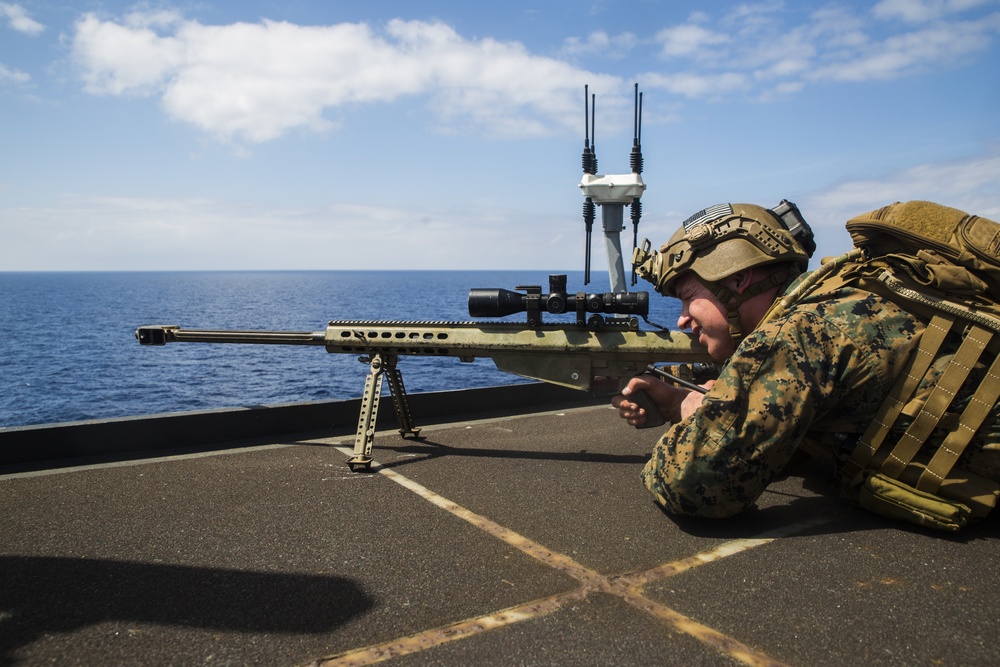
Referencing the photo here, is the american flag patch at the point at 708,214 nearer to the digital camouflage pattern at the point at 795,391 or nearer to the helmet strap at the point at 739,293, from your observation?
the helmet strap at the point at 739,293

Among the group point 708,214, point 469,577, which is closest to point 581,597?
point 469,577

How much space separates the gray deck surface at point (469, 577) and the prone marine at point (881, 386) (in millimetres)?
288

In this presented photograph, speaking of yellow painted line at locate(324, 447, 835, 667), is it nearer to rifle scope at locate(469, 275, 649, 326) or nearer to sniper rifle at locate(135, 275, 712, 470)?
sniper rifle at locate(135, 275, 712, 470)

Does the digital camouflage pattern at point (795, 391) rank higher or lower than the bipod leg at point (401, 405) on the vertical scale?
higher

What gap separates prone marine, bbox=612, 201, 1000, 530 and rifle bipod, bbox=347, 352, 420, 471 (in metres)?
2.60

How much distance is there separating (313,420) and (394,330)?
58.7 inches

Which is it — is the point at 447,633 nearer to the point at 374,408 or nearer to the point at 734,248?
the point at 734,248

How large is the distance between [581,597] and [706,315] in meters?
1.99

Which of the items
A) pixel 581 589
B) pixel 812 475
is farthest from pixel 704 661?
pixel 812 475

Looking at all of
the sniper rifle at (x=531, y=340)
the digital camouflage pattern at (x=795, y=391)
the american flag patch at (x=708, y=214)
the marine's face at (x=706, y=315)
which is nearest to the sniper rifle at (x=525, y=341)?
the sniper rifle at (x=531, y=340)

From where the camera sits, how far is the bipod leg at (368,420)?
5238 millimetres

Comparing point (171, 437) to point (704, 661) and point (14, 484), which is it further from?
point (704, 661)

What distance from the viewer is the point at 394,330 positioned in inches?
236

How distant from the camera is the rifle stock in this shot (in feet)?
17.1
